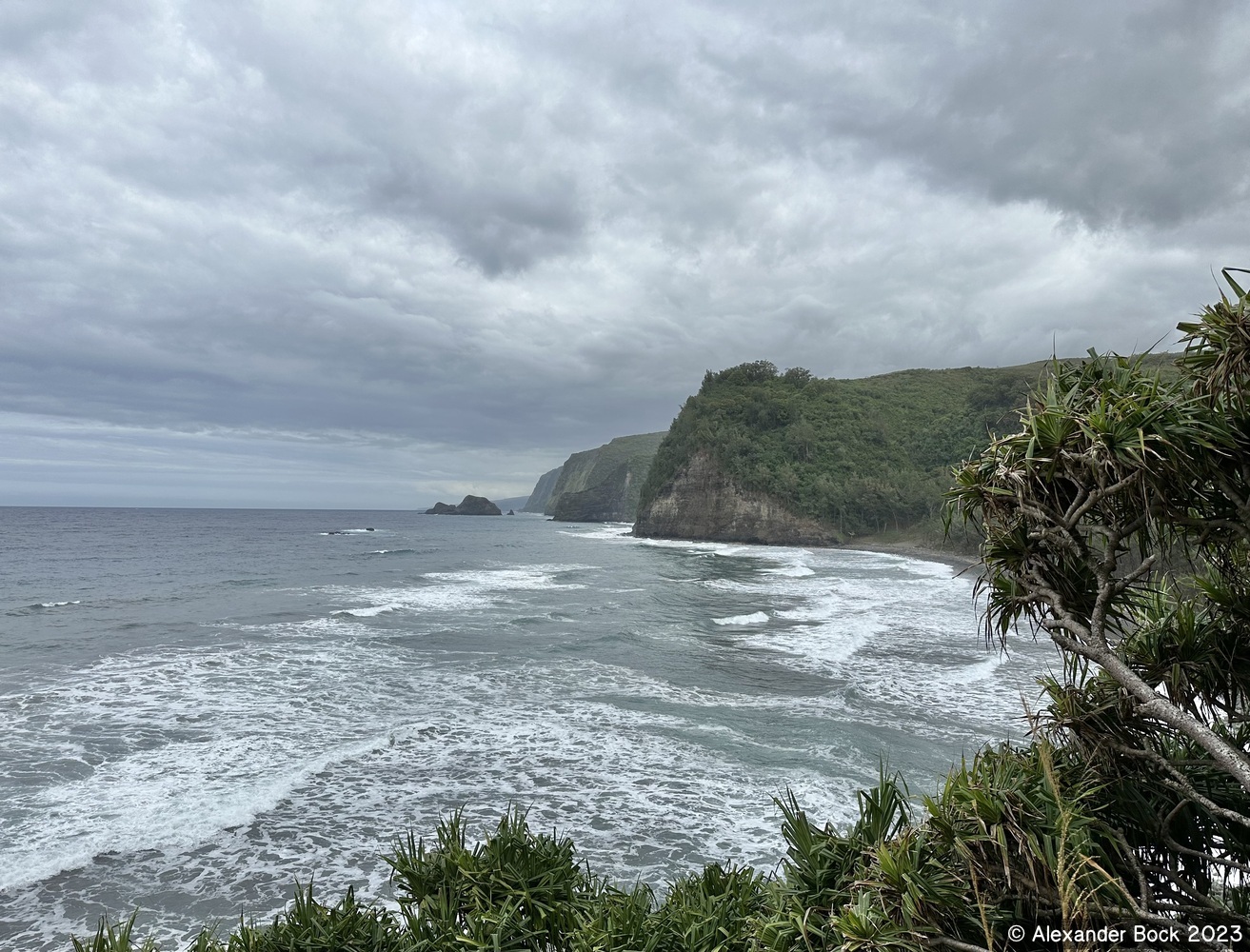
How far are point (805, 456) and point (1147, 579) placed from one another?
88.5 metres

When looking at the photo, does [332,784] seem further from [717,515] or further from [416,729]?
[717,515]

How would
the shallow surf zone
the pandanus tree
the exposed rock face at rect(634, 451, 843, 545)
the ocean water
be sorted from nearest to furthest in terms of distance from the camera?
the pandanus tree → the shallow surf zone → the ocean water → the exposed rock face at rect(634, 451, 843, 545)

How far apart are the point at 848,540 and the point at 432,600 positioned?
191ft

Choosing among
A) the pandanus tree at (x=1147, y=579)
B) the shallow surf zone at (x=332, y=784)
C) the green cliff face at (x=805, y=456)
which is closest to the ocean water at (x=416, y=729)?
the shallow surf zone at (x=332, y=784)

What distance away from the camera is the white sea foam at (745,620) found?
83.4 feet

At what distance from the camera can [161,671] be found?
17891 millimetres

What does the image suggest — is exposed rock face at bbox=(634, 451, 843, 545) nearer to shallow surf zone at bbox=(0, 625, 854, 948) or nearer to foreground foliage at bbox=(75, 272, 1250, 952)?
shallow surf zone at bbox=(0, 625, 854, 948)

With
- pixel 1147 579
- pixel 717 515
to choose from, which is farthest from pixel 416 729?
pixel 717 515

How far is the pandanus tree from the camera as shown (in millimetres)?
3627

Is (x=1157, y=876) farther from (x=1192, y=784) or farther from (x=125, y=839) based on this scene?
(x=125, y=839)

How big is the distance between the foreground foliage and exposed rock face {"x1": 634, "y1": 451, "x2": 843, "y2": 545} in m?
76.7

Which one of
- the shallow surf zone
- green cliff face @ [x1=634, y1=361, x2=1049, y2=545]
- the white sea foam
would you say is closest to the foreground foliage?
the shallow surf zone

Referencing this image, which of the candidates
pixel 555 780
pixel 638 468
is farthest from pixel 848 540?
pixel 638 468

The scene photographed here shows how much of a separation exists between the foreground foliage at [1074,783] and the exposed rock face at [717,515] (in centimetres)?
7675
